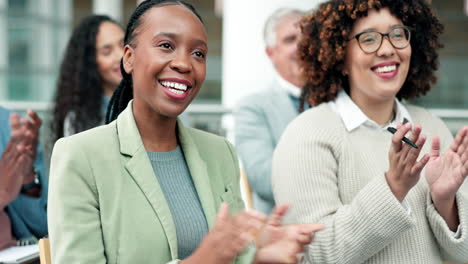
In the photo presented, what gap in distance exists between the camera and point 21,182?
2697 mm

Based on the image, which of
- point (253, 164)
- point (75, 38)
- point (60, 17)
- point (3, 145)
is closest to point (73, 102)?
point (75, 38)

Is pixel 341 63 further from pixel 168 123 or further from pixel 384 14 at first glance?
pixel 168 123

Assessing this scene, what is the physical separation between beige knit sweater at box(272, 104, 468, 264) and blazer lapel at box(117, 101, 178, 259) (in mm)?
656

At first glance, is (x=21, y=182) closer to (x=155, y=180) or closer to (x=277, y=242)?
(x=155, y=180)

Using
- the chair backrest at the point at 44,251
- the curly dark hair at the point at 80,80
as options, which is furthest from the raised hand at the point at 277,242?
the curly dark hair at the point at 80,80

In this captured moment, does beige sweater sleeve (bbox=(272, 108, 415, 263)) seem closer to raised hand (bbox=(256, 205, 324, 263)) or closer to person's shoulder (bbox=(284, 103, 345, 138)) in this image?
person's shoulder (bbox=(284, 103, 345, 138))

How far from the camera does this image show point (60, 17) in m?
14.8

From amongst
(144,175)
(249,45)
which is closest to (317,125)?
(144,175)

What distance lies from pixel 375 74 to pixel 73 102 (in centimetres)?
221

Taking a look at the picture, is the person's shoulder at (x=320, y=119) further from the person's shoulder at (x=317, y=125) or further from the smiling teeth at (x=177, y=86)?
the smiling teeth at (x=177, y=86)

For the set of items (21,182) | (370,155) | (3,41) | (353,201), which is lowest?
(3,41)

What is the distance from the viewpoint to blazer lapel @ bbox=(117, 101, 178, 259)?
179 centimetres

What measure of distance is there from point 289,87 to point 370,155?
1.32 m

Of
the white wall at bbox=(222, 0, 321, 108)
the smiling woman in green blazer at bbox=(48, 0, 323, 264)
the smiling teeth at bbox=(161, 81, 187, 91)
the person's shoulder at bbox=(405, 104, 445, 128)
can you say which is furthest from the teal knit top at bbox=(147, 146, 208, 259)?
the white wall at bbox=(222, 0, 321, 108)
